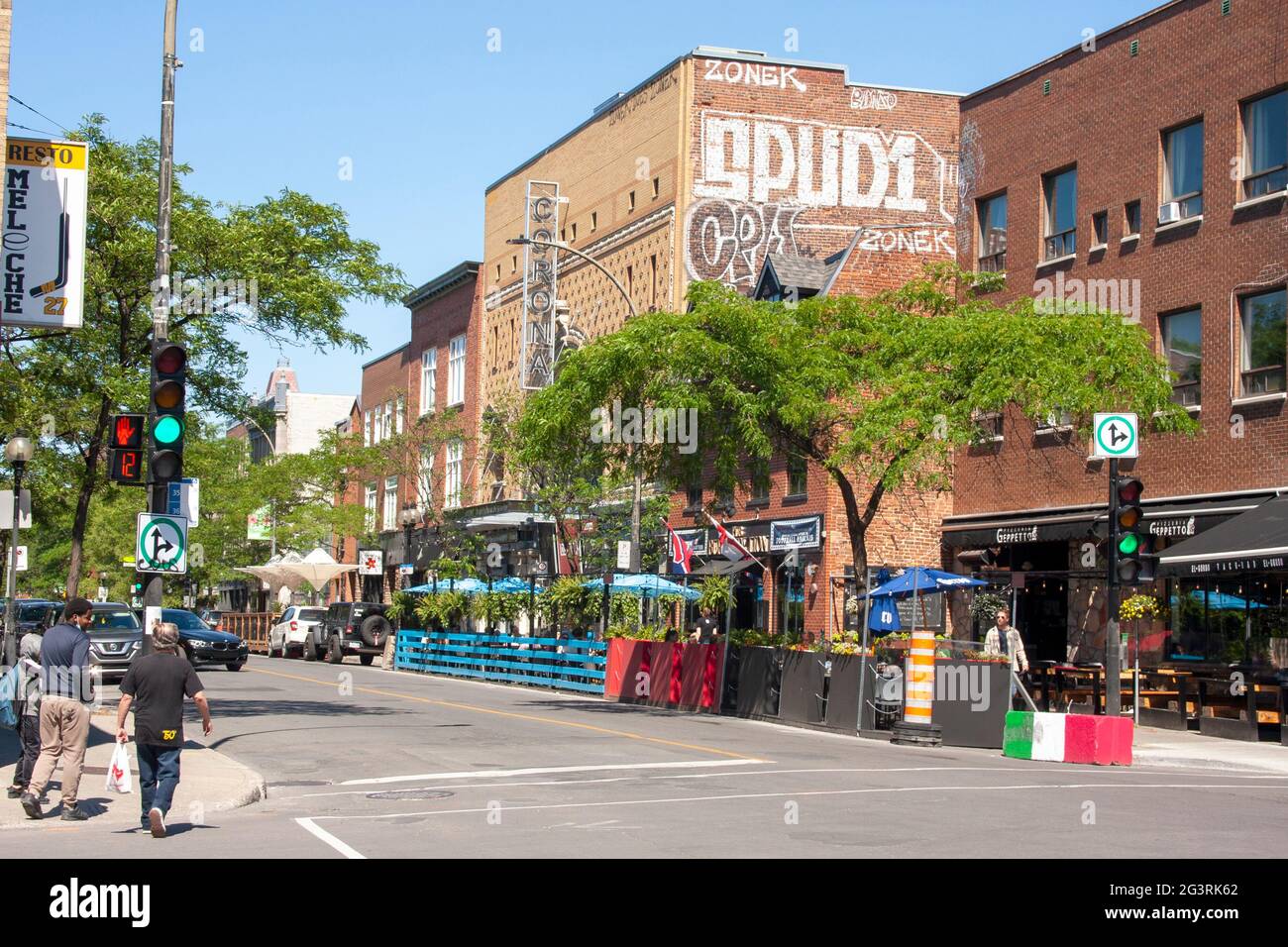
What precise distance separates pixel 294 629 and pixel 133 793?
3988 centimetres

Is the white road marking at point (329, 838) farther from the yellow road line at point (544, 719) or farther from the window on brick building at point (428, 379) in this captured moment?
the window on brick building at point (428, 379)

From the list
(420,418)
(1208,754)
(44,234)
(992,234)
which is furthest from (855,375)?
(420,418)

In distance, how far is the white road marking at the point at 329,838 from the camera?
35.9 feet

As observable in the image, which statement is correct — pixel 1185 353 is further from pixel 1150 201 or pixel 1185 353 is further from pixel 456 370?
pixel 456 370

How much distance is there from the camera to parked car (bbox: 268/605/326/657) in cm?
5341

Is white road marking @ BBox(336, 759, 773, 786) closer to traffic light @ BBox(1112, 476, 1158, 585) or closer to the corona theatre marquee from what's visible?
traffic light @ BBox(1112, 476, 1158, 585)

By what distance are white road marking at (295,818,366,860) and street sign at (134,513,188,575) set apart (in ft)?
15.1

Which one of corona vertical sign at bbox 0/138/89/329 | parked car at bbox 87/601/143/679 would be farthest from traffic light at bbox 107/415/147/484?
parked car at bbox 87/601/143/679

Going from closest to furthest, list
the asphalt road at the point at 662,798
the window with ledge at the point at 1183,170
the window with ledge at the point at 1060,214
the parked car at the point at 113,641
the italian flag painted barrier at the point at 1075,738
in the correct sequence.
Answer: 1. the asphalt road at the point at 662,798
2. the italian flag painted barrier at the point at 1075,738
3. the window with ledge at the point at 1183,170
4. the window with ledge at the point at 1060,214
5. the parked car at the point at 113,641

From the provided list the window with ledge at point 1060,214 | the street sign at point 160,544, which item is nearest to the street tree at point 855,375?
the window with ledge at point 1060,214

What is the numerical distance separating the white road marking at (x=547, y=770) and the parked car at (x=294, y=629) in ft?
116

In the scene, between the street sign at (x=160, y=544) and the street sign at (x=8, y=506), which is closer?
the street sign at (x=160, y=544)

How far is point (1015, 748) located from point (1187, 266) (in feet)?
37.2
